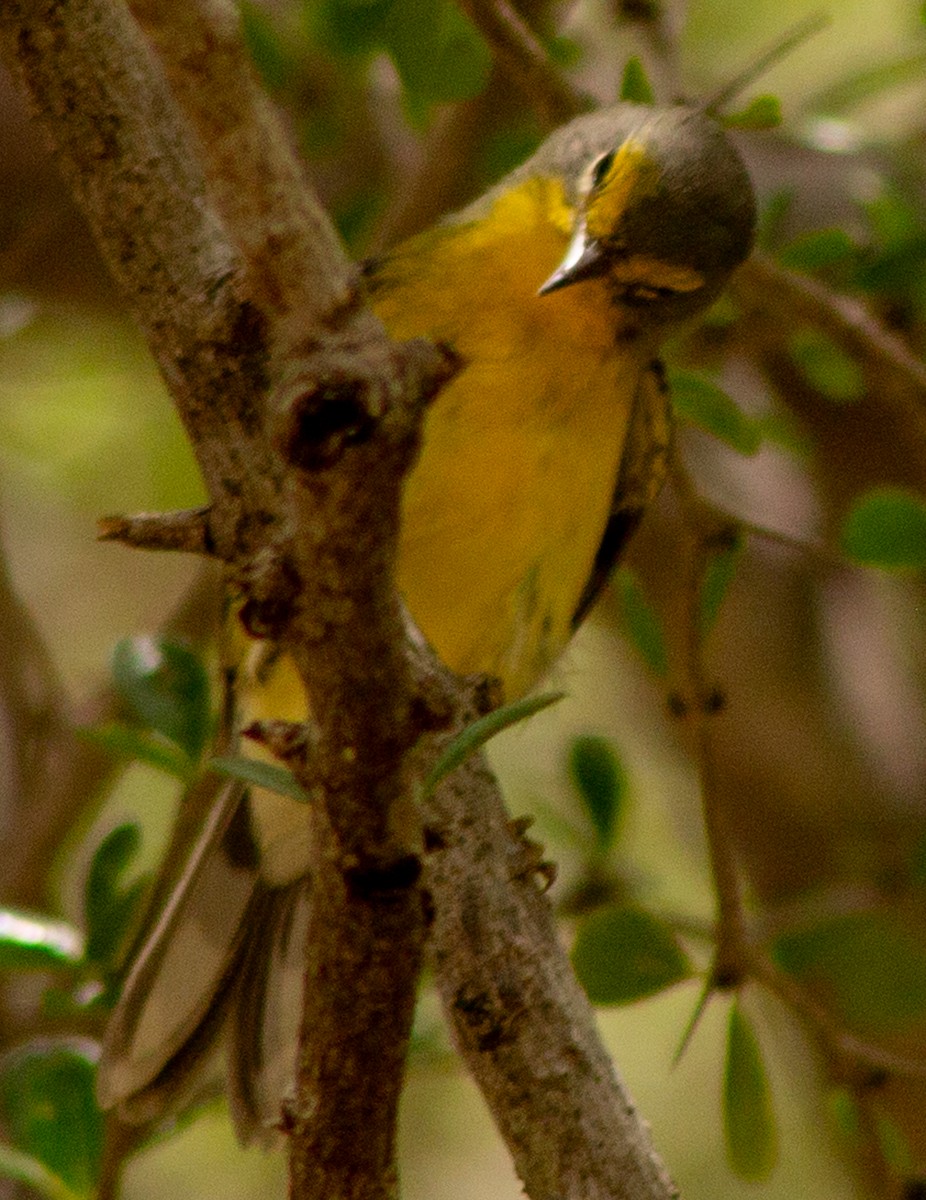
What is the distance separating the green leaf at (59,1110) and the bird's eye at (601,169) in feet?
4.04

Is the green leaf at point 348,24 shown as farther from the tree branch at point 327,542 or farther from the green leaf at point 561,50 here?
the tree branch at point 327,542

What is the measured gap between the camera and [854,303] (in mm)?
2178

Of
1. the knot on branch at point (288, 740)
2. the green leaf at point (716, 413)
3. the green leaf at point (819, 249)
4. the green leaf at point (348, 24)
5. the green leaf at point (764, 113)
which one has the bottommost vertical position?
the knot on branch at point (288, 740)

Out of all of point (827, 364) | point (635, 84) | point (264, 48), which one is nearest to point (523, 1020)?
point (635, 84)

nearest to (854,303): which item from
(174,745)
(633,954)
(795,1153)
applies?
(633,954)

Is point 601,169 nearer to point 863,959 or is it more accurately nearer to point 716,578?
point 716,578

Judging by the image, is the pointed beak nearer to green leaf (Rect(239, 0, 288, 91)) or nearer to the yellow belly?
the yellow belly

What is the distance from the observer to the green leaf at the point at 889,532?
183 cm

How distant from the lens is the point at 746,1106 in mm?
1726

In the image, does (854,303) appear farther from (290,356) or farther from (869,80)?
(290,356)

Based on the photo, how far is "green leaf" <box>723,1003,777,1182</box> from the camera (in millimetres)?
1702

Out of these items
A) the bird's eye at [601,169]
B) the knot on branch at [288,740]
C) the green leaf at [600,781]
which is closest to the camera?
the knot on branch at [288,740]

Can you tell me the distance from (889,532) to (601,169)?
59cm

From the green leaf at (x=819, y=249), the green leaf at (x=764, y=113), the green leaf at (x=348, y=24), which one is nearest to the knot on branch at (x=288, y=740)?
the green leaf at (x=764, y=113)
